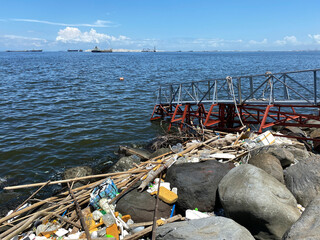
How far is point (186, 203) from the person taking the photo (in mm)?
5762

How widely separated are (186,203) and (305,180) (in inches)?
113

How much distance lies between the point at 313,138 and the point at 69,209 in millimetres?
9479

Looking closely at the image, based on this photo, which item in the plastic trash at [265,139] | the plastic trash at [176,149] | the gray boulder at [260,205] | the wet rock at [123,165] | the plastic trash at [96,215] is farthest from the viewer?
the wet rock at [123,165]

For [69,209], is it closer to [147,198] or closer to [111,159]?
[147,198]

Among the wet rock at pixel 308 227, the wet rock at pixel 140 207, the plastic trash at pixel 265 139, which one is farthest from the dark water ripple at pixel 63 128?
the wet rock at pixel 308 227

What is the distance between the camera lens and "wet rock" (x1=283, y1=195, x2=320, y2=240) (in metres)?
3.13

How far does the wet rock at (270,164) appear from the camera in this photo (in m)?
5.90

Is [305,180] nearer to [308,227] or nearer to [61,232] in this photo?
[308,227]

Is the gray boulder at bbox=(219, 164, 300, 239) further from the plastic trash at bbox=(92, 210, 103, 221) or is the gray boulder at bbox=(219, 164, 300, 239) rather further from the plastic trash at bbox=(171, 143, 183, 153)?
the plastic trash at bbox=(171, 143, 183, 153)

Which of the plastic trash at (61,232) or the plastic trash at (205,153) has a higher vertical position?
the plastic trash at (205,153)

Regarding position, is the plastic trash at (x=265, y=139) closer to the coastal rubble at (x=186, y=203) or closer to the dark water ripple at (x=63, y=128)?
the coastal rubble at (x=186, y=203)

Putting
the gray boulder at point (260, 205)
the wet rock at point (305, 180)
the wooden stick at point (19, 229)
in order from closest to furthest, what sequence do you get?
the gray boulder at point (260, 205) < the wooden stick at point (19, 229) < the wet rock at point (305, 180)

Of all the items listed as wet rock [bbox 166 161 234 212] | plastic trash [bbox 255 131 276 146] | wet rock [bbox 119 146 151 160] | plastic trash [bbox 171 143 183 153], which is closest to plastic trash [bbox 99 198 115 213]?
wet rock [bbox 166 161 234 212]

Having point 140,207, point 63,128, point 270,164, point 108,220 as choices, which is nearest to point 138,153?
point 140,207
